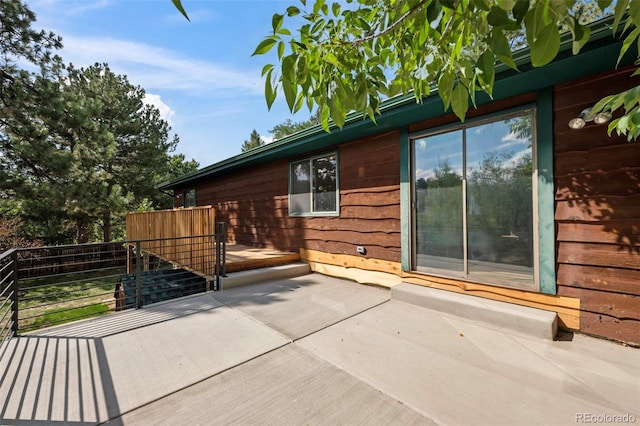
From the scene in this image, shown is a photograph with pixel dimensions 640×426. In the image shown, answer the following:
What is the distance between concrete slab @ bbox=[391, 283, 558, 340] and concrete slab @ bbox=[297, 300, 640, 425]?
0.30 feet

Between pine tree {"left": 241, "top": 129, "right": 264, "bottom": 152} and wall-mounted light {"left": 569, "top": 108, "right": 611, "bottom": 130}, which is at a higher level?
pine tree {"left": 241, "top": 129, "right": 264, "bottom": 152}

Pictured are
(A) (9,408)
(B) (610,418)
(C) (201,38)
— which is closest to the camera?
(B) (610,418)

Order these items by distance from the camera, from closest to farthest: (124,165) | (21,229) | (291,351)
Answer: (291,351) → (21,229) → (124,165)

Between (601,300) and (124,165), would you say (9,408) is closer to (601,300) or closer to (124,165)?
(601,300)

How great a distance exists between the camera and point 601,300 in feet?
8.19

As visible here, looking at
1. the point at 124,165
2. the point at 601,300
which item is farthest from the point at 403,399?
the point at 124,165

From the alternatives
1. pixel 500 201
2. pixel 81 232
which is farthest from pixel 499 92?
pixel 81 232

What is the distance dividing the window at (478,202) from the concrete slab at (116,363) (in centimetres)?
230

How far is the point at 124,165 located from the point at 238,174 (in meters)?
10.1

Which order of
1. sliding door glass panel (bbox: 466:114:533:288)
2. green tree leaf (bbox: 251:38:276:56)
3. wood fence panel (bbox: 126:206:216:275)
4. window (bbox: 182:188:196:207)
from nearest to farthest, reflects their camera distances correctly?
1. green tree leaf (bbox: 251:38:276:56)
2. sliding door glass panel (bbox: 466:114:533:288)
3. wood fence panel (bbox: 126:206:216:275)
4. window (bbox: 182:188:196:207)

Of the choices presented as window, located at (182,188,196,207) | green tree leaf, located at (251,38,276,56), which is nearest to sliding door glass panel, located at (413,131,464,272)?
green tree leaf, located at (251,38,276,56)

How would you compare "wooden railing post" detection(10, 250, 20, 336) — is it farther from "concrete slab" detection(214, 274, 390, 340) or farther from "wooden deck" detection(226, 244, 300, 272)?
"wooden deck" detection(226, 244, 300, 272)

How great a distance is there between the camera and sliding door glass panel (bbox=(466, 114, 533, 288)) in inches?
116

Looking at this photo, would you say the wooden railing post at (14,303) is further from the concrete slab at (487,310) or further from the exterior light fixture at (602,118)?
the exterior light fixture at (602,118)
